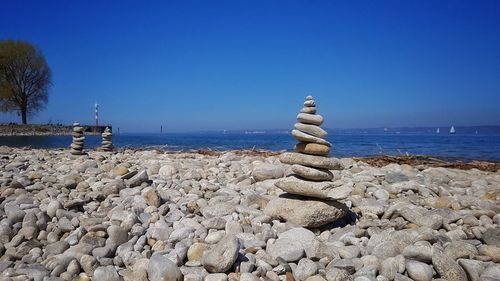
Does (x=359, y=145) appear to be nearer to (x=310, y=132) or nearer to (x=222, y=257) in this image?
(x=310, y=132)

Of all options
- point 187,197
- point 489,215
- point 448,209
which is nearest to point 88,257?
point 187,197

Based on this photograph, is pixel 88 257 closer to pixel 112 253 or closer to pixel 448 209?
pixel 112 253

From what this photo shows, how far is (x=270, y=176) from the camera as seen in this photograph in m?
8.52

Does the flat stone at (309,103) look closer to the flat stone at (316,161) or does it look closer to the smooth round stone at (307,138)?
the smooth round stone at (307,138)

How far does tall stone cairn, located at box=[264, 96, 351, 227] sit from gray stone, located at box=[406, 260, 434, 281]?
62.3 inches

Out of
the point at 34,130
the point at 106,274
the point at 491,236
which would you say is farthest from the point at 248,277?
the point at 34,130

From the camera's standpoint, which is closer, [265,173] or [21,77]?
[265,173]

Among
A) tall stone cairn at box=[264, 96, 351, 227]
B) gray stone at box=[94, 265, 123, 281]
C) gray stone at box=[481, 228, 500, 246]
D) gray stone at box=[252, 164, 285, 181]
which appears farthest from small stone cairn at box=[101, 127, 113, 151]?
gray stone at box=[481, 228, 500, 246]

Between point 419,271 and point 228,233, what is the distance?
2.58 metres

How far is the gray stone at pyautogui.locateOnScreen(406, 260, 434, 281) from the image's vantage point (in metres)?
3.98

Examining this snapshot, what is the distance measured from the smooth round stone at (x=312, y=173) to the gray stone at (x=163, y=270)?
2757 millimetres

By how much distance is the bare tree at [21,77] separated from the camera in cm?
4600

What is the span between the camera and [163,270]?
393 cm

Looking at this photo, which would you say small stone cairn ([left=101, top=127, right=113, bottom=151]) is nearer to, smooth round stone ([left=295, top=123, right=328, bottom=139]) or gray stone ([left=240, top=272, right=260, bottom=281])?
smooth round stone ([left=295, top=123, right=328, bottom=139])
